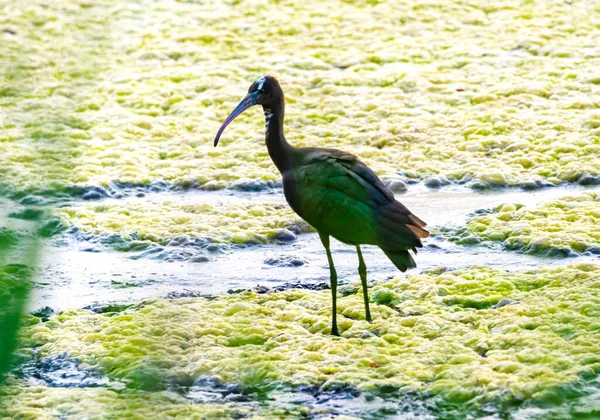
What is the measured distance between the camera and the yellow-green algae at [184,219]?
550cm

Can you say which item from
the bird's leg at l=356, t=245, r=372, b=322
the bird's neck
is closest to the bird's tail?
the bird's leg at l=356, t=245, r=372, b=322

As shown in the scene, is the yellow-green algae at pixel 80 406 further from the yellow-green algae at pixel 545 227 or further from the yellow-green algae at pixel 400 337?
the yellow-green algae at pixel 545 227

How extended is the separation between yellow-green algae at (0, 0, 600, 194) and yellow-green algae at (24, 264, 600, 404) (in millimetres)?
1501

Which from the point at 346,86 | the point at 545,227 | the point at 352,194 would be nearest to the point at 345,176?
the point at 352,194

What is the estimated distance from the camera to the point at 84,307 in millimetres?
4566

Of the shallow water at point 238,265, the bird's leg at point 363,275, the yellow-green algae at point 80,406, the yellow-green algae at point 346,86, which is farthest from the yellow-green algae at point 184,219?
the yellow-green algae at point 80,406

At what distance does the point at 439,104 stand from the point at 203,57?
2.27 m

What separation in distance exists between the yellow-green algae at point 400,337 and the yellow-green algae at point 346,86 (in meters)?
1.50

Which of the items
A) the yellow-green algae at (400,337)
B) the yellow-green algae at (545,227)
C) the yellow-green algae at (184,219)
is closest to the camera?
the yellow-green algae at (400,337)

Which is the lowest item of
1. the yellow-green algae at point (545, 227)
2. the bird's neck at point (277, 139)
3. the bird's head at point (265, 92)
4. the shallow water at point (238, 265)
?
the shallow water at point (238, 265)

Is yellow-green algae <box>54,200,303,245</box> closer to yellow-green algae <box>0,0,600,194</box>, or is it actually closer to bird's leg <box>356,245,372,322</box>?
yellow-green algae <box>0,0,600,194</box>

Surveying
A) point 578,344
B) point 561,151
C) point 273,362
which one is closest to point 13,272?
point 273,362

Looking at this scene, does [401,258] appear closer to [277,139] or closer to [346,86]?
[277,139]

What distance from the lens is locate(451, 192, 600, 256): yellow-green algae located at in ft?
16.3
